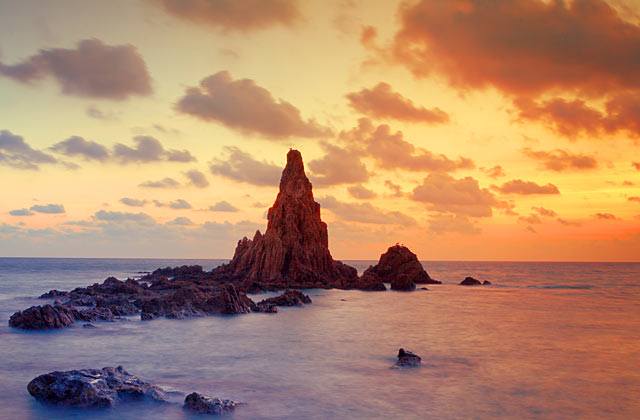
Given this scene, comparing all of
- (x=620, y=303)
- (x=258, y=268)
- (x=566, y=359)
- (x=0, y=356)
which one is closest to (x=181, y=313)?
(x=0, y=356)

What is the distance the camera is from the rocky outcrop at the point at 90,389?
58.6 feet

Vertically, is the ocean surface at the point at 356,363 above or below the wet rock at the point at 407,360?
below

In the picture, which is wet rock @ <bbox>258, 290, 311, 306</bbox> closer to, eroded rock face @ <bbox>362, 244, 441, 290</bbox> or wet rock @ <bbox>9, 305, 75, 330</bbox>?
wet rock @ <bbox>9, 305, 75, 330</bbox>

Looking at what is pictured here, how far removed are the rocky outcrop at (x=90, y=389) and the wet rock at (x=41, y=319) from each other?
19.4 m

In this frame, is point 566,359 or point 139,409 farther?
point 566,359

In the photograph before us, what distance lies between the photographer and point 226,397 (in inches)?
784

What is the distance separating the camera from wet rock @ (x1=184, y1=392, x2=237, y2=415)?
683 inches

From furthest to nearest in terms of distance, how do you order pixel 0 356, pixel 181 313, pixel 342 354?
1. pixel 181 313
2. pixel 342 354
3. pixel 0 356

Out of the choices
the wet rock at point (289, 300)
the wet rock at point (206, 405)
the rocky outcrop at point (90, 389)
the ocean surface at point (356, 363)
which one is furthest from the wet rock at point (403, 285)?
the wet rock at point (206, 405)

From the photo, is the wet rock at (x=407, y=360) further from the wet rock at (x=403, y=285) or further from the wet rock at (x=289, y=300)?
the wet rock at (x=403, y=285)

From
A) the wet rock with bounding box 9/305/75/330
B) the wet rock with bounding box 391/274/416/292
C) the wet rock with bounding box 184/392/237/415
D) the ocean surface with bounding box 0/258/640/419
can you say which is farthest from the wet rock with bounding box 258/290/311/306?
the wet rock with bounding box 184/392/237/415

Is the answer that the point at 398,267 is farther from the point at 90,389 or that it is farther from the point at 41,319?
the point at 90,389

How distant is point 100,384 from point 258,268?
70.8 meters

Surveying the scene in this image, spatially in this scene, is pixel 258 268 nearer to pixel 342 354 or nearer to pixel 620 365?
pixel 342 354
